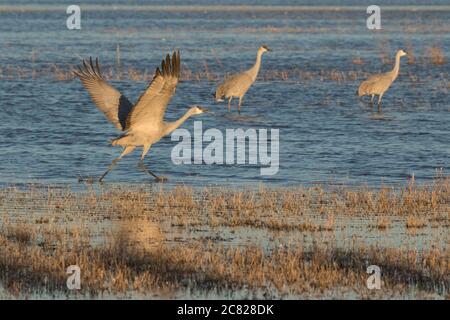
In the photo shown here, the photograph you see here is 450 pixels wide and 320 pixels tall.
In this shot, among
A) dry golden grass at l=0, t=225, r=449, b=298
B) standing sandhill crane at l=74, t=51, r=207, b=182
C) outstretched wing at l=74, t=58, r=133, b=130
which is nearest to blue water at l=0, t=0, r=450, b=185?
standing sandhill crane at l=74, t=51, r=207, b=182

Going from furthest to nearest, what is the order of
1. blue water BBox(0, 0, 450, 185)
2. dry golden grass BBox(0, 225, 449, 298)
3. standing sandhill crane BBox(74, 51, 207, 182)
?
blue water BBox(0, 0, 450, 185) < standing sandhill crane BBox(74, 51, 207, 182) < dry golden grass BBox(0, 225, 449, 298)

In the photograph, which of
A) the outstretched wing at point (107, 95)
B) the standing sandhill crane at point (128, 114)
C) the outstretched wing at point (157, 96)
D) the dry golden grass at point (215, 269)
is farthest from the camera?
the outstretched wing at point (107, 95)

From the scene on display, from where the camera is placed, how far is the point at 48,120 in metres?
18.2

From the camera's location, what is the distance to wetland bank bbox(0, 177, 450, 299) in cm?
757

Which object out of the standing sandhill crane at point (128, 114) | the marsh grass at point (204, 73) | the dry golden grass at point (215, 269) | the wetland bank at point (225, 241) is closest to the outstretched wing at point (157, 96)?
the standing sandhill crane at point (128, 114)

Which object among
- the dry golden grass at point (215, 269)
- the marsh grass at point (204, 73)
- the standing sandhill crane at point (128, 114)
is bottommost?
the dry golden grass at point (215, 269)

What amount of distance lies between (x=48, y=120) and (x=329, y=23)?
31.7 meters

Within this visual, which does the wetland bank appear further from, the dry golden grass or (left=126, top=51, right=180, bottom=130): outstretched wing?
(left=126, top=51, right=180, bottom=130): outstretched wing

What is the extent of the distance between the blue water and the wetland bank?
1.45 metres

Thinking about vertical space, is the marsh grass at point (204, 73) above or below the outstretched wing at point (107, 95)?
above

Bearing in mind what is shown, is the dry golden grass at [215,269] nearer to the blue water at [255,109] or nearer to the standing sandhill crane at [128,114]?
the standing sandhill crane at [128,114]

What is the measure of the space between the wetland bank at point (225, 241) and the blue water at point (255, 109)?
4.76 feet

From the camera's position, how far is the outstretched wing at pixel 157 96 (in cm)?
1048
